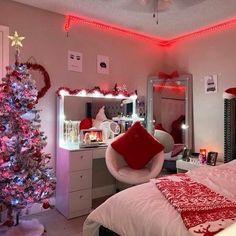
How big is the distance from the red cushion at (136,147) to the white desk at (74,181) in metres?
0.35

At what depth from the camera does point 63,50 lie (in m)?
3.21

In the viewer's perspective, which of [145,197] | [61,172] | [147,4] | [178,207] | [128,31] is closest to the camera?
[178,207]

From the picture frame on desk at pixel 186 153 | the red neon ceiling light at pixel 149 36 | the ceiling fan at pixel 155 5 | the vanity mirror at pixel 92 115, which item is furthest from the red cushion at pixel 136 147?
the red neon ceiling light at pixel 149 36

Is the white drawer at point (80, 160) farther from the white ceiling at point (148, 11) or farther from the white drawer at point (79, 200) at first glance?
the white ceiling at point (148, 11)

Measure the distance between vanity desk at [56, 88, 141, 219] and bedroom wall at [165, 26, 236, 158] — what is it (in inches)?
39.2

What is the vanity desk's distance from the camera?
286 cm

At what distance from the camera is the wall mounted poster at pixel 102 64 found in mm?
3533

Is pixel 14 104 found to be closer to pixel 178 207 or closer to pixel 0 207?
pixel 0 207

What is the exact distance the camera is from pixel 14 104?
2.28 m

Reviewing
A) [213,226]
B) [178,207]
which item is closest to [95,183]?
[178,207]

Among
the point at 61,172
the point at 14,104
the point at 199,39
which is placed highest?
the point at 199,39

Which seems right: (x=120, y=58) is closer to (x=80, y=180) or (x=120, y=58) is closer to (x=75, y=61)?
(x=75, y=61)

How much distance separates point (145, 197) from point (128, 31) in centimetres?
288

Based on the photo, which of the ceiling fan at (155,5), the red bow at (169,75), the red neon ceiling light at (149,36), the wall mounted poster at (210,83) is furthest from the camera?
the red bow at (169,75)
